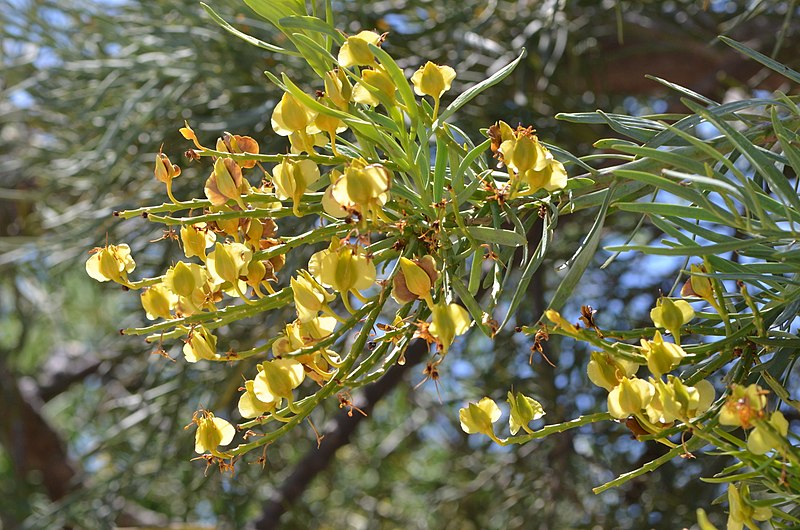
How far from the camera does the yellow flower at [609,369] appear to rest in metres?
0.40

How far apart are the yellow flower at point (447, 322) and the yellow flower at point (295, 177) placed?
0.31 ft

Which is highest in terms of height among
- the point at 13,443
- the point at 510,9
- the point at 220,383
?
the point at 510,9

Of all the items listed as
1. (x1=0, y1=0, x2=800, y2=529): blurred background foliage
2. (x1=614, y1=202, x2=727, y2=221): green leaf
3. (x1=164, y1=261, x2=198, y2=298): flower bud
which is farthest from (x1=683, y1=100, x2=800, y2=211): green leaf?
(x1=0, y1=0, x2=800, y2=529): blurred background foliage

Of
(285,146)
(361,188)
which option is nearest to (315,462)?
(285,146)

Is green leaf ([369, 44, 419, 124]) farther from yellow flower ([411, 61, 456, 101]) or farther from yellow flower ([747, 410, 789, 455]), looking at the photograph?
yellow flower ([747, 410, 789, 455])

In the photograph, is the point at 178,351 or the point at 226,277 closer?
the point at 226,277

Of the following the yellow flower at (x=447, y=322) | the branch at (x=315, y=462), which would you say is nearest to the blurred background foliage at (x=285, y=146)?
the branch at (x=315, y=462)

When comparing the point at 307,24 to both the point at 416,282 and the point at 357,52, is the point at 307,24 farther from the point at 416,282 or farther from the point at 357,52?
the point at 416,282

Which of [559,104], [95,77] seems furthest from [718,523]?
[95,77]

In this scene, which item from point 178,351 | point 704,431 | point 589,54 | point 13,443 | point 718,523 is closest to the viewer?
point 704,431

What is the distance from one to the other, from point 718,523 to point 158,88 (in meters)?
0.81

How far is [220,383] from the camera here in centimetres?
115

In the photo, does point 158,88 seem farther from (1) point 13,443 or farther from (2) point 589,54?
(1) point 13,443

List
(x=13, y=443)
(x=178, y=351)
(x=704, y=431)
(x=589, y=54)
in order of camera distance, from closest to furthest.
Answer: (x=704, y=431), (x=178, y=351), (x=589, y=54), (x=13, y=443)
